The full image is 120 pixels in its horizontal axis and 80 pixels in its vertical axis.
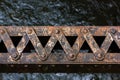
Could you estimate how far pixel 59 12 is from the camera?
393 cm

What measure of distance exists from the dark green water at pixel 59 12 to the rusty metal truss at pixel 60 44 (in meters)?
0.60

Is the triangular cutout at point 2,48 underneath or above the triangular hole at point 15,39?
underneath

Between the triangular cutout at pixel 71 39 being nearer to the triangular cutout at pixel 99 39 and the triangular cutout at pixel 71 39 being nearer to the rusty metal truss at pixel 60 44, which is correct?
the rusty metal truss at pixel 60 44

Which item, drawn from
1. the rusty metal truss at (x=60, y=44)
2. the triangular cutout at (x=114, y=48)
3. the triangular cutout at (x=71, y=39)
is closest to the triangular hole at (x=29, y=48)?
the rusty metal truss at (x=60, y=44)

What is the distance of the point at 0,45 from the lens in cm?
328

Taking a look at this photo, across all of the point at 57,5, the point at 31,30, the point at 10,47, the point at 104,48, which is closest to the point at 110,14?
the point at 57,5

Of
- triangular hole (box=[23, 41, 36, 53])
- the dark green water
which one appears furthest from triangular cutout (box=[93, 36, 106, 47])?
triangular hole (box=[23, 41, 36, 53])

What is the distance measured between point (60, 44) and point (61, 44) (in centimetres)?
4

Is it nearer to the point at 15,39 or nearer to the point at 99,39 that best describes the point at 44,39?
the point at 15,39

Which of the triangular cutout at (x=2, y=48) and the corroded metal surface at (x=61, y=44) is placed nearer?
the corroded metal surface at (x=61, y=44)

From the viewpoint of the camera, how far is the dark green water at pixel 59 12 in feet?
12.6

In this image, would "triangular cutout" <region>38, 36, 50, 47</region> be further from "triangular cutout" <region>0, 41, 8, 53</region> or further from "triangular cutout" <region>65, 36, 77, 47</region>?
"triangular cutout" <region>0, 41, 8, 53</region>

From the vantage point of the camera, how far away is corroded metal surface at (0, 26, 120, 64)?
10.0 feet

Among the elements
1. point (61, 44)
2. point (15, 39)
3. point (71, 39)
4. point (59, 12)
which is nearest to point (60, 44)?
point (61, 44)
